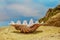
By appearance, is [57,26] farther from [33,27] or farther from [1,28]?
[1,28]

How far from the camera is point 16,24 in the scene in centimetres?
1548

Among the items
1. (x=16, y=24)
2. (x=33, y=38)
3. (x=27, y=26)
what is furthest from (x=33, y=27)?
(x=33, y=38)

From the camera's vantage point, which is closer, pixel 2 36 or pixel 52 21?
pixel 2 36

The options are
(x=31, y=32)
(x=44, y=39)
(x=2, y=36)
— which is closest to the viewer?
(x=44, y=39)

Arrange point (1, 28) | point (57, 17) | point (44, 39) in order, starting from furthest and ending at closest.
→ point (57, 17) < point (1, 28) < point (44, 39)

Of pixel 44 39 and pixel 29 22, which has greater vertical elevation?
pixel 29 22

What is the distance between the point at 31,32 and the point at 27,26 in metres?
0.67

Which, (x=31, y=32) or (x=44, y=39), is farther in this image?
(x=31, y=32)

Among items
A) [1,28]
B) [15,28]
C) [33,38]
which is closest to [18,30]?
[15,28]

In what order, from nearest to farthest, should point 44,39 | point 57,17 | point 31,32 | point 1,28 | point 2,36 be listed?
point 44,39, point 2,36, point 31,32, point 1,28, point 57,17

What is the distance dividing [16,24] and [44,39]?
4.13 meters

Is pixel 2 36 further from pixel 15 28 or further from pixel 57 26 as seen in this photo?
pixel 57 26

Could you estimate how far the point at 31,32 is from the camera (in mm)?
14781

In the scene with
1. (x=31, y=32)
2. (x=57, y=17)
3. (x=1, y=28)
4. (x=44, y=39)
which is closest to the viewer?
(x=44, y=39)
